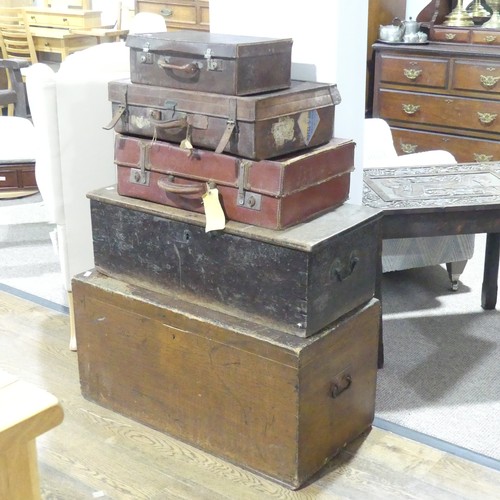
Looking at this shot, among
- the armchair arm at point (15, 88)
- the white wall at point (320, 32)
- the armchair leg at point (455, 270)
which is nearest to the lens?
the white wall at point (320, 32)

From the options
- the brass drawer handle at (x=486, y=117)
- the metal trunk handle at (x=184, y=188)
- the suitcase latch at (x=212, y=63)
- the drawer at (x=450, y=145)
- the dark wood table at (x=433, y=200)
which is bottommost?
the drawer at (x=450, y=145)

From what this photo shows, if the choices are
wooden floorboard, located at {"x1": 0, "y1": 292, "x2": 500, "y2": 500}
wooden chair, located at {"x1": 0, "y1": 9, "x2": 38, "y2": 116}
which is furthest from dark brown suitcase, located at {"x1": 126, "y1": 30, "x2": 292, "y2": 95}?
wooden chair, located at {"x1": 0, "y1": 9, "x2": 38, "y2": 116}

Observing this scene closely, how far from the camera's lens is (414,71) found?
4848 mm

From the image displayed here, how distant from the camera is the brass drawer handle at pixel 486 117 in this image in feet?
15.1

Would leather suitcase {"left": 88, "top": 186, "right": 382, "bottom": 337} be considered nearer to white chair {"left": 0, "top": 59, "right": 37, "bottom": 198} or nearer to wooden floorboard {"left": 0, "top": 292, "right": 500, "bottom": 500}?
wooden floorboard {"left": 0, "top": 292, "right": 500, "bottom": 500}

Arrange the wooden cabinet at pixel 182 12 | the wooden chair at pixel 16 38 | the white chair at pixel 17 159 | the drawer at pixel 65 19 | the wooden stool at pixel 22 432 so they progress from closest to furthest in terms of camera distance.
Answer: the wooden stool at pixel 22 432 → the white chair at pixel 17 159 → the wooden cabinet at pixel 182 12 → the wooden chair at pixel 16 38 → the drawer at pixel 65 19

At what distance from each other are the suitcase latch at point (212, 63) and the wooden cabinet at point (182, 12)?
15.3 feet

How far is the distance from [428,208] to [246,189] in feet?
2.46

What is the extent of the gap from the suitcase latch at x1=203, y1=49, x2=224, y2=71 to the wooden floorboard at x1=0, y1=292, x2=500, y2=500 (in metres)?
1.01

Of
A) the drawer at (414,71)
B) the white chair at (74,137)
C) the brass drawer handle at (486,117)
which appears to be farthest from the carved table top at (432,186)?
the drawer at (414,71)

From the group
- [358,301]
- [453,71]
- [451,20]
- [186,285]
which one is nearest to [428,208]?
[358,301]

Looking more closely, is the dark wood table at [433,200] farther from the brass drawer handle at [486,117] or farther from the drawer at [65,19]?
the drawer at [65,19]

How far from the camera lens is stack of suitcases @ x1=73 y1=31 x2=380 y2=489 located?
1.98 metres

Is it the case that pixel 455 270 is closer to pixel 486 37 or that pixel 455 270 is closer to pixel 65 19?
pixel 486 37
